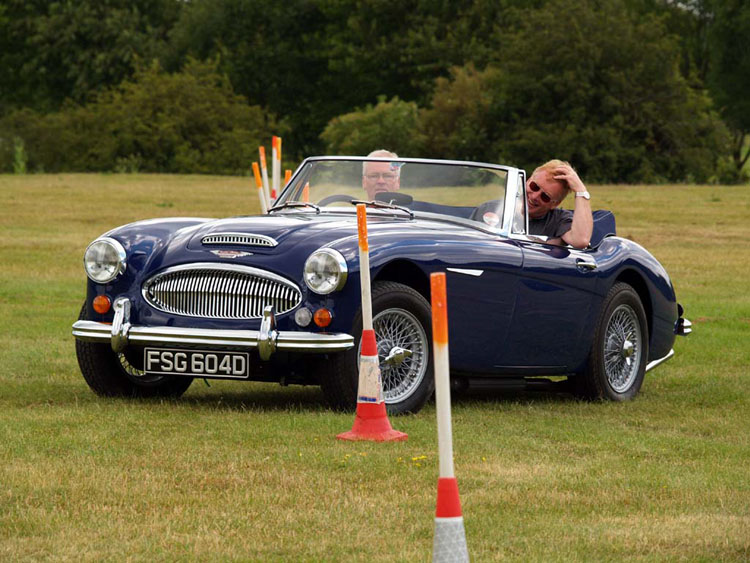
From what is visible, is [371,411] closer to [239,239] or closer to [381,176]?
[239,239]

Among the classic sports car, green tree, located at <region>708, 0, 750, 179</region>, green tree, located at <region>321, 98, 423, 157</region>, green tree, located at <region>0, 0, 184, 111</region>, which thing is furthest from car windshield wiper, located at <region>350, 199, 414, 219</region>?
green tree, located at <region>0, 0, 184, 111</region>

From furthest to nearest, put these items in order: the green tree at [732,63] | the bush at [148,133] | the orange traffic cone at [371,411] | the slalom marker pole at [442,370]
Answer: the green tree at [732,63]
the bush at [148,133]
the orange traffic cone at [371,411]
the slalom marker pole at [442,370]

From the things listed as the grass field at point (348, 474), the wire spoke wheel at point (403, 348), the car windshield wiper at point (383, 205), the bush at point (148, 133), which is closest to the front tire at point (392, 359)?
the wire spoke wheel at point (403, 348)

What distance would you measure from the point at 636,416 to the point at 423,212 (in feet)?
5.77

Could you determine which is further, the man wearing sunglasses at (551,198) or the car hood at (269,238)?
the man wearing sunglasses at (551,198)

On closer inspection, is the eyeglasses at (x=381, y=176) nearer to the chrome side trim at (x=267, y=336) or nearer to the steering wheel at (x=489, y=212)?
the steering wheel at (x=489, y=212)

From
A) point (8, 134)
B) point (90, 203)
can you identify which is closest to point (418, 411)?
point (90, 203)

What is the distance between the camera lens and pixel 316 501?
544 cm

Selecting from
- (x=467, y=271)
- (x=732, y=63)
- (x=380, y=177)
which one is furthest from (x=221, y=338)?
(x=732, y=63)

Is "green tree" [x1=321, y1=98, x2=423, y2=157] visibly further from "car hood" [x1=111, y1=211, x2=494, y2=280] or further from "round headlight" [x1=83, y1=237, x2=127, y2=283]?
"round headlight" [x1=83, y1=237, x2=127, y2=283]

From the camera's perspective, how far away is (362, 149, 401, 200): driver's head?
8.92 meters

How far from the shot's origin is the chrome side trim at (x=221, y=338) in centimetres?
742

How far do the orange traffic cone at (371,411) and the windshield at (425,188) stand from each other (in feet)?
6.24

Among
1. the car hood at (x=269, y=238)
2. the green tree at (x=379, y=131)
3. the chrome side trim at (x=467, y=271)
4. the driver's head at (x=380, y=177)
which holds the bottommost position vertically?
the green tree at (x=379, y=131)
